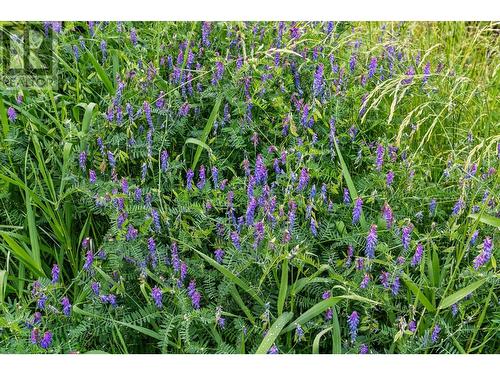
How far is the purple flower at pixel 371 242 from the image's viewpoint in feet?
7.53

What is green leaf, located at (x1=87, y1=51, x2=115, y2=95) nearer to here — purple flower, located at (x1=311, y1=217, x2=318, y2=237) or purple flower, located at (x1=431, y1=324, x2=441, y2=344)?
purple flower, located at (x1=311, y1=217, x2=318, y2=237)

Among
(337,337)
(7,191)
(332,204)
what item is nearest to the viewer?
(337,337)

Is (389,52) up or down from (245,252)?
up

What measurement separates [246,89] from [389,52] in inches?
31.2

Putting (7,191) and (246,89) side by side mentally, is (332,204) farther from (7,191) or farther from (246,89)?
(7,191)

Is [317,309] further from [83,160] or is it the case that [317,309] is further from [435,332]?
[83,160]

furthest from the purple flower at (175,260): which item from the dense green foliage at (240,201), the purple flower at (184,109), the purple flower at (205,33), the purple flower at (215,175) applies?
the purple flower at (205,33)

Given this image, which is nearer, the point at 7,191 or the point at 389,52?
the point at 7,191

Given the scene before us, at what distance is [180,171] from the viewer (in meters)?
2.82

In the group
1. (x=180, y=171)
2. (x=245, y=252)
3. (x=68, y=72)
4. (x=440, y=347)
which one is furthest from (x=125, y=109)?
(x=440, y=347)

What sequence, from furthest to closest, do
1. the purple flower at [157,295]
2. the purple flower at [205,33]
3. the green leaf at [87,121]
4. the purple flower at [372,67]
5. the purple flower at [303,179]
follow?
the purple flower at [205,33], the purple flower at [372,67], the green leaf at [87,121], the purple flower at [303,179], the purple flower at [157,295]

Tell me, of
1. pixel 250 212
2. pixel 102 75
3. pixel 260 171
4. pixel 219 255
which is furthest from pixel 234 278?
pixel 102 75

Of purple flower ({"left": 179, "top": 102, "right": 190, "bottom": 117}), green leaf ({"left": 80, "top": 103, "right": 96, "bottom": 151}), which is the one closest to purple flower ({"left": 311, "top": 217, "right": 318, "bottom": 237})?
purple flower ({"left": 179, "top": 102, "right": 190, "bottom": 117})

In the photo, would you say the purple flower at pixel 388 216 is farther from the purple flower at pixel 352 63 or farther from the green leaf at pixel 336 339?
the purple flower at pixel 352 63
